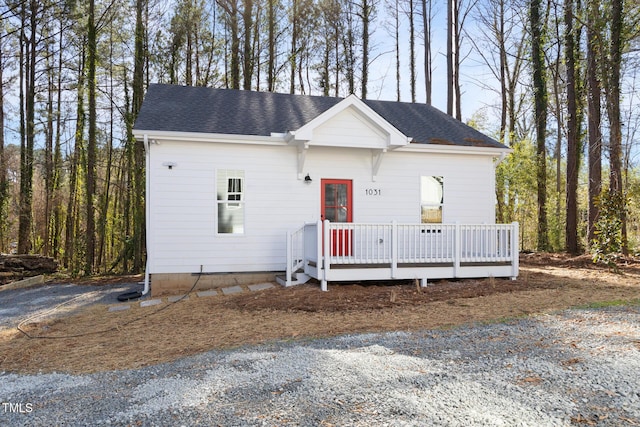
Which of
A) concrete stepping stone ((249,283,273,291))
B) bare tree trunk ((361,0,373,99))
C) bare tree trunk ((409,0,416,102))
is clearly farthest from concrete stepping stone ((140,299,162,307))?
bare tree trunk ((409,0,416,102))

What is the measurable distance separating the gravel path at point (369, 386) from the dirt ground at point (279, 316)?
1.68 ft

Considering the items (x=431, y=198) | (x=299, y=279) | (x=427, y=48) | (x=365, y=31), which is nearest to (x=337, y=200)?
(x=299, y=279)

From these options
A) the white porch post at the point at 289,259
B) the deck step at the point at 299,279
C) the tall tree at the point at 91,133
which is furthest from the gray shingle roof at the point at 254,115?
the tall tree at the point at 91,133

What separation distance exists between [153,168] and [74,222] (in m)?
11.8

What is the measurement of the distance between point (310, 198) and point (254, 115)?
2475 millimetres

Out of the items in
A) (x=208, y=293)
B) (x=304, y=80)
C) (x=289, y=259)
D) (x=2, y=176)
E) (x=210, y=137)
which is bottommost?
(x=208, y=293)

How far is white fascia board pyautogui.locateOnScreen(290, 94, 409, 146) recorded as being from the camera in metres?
8.30

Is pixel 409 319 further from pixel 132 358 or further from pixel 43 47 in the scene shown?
pixel 43 47

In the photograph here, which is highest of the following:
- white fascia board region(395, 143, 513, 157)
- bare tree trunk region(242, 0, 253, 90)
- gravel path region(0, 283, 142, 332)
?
bare tree trunk region(242, 0, 253, 90)

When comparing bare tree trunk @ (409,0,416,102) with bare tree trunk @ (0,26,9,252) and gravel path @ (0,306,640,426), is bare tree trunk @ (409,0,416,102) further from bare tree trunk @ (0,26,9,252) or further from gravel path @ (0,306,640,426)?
gravel path @ (0,306,640,426)

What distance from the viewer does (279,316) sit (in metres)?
6.04

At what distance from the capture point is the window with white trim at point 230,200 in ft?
28.9

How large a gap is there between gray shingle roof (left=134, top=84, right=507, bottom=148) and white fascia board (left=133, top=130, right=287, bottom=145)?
0.11 m

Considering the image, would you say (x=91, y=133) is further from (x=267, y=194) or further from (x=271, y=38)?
(x=271, y=38)
